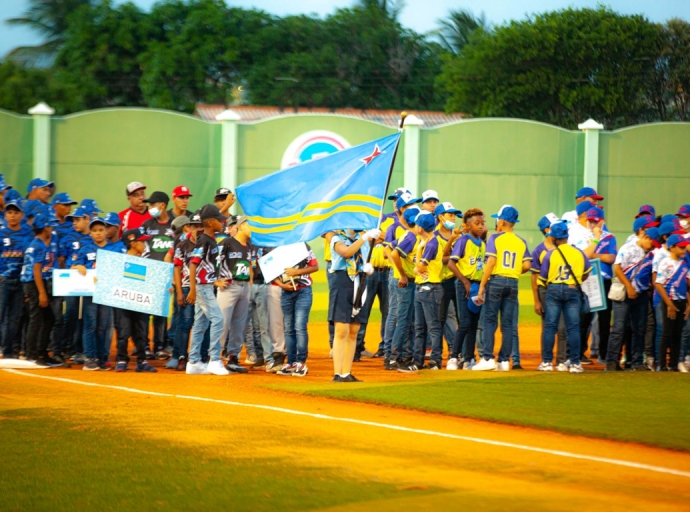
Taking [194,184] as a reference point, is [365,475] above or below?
below

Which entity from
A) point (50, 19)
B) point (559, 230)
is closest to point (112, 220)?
point (559, 230)

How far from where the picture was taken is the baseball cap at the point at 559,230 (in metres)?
13.4

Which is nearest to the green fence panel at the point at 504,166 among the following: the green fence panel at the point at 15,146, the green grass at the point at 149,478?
the green fence panel at the point at 15,146

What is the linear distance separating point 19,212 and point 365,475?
7.58 meters

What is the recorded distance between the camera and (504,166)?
34125 millimetres

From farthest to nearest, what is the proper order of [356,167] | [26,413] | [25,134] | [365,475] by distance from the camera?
[25,134] → [356,167] → [26,413] → [365,475]

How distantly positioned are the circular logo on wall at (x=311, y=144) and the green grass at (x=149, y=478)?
81.6 ft

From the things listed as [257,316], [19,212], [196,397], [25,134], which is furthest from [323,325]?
[25,134]

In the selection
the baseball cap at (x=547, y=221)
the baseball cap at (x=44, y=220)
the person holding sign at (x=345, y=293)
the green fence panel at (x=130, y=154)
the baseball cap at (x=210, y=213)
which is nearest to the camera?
the person holding sign at (x=345, y=293)

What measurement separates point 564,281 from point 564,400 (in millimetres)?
2526

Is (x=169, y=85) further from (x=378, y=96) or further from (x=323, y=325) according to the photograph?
(x=323, y=325)

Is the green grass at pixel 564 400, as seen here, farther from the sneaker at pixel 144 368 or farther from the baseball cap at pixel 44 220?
the baseball cap at pixel 44 220

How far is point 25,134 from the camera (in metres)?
32.5

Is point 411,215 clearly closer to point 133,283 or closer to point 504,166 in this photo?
point 133,283
